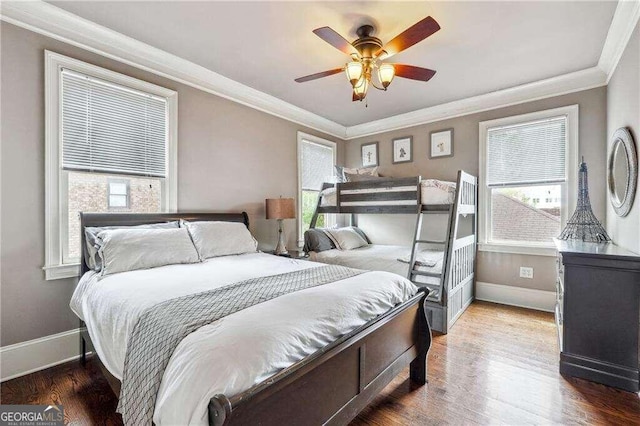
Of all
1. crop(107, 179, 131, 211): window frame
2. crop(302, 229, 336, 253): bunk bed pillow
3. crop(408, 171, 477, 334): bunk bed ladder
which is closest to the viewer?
crop(107, 179, 131, 211): window frame

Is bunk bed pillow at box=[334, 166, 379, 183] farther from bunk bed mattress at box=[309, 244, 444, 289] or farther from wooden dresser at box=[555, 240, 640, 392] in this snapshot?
wooden dresser at box=[555, 240, 640, 392]

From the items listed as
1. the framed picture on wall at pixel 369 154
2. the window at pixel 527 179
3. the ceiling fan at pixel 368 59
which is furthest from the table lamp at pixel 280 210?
the window at pixel 527 179

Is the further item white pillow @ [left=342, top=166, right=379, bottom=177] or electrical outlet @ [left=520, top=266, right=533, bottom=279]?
white pillow @ [left=342, top=166, right=379, bottom=177]

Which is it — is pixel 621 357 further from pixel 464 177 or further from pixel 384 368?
pixel 464 177

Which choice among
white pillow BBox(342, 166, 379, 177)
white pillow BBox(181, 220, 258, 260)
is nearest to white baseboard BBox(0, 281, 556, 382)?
white pillow BBox(181, 220, 258, 260)

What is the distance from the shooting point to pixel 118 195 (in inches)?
107

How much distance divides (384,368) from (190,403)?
3.82ft

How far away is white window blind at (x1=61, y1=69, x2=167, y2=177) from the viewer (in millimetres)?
2408

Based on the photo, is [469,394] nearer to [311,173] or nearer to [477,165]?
[477,165]

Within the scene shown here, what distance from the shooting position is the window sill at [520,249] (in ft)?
11.5

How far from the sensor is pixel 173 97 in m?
3.02

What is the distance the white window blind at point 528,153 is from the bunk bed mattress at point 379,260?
4.49ft

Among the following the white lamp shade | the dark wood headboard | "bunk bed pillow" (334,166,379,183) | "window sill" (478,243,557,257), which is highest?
"bunk bed pillow" (334,166,379,183)

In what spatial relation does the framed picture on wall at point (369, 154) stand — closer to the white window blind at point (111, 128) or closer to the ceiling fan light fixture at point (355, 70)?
the ceiling fan light fixture at point (355, 70)
